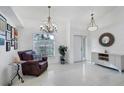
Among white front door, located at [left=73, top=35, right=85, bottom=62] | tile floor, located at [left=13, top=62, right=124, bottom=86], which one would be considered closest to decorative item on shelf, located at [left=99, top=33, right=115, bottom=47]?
white front door, located at [left=73, top=35, right=85, bottom=62]

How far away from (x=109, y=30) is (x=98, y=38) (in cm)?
98

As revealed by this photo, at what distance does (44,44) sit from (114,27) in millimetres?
4169

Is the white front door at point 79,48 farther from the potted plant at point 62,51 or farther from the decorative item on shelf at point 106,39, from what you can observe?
the decorative item on shelf at point 106,39

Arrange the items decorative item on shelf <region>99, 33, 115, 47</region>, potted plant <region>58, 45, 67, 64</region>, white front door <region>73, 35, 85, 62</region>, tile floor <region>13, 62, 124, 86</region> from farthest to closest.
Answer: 1. white front door <region>73, 35, 85, 62</region>
2. potted plant <region>58, 45, 67, 64</region>
3. decorative item on shelf <region>99, 33, 115, 47</region>
4. tile floor <region>13, 62, 124, 86</region>

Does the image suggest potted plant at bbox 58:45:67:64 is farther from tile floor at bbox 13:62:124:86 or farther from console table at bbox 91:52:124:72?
tile floor at bbox 13:62:124:86

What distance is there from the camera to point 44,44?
22.6 ft

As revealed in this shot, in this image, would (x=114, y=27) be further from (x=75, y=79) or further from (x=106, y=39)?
(x=75, y=79)

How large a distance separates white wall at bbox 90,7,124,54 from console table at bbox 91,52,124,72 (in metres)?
0.56

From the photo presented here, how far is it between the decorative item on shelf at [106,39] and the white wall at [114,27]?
0.60 feet

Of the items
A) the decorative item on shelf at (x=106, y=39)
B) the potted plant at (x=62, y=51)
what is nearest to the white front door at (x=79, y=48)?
the potted plant at (x=62, y=51)

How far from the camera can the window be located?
21.9 ft

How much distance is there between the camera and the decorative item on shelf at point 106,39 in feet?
20.4

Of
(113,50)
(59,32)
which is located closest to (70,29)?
(59,32)
